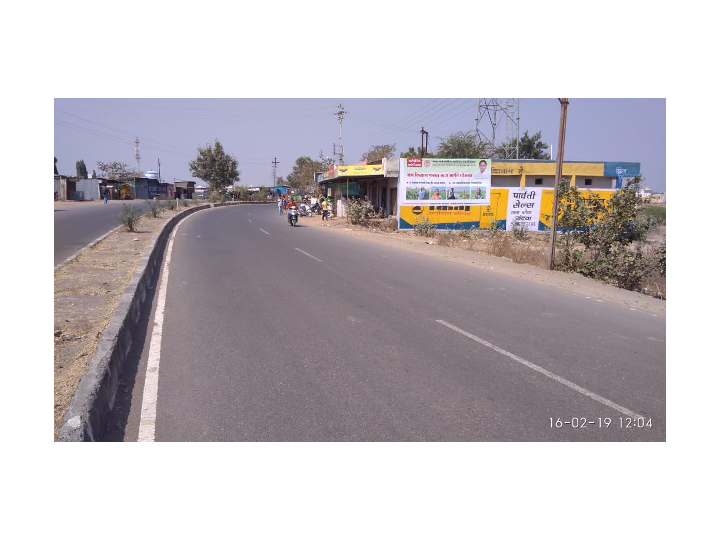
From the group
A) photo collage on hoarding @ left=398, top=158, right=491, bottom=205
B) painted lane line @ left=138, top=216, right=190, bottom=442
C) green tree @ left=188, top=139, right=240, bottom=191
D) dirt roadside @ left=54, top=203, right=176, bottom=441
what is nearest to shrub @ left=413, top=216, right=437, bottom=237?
photo collage on hoarding @ left=398, top=158, right=491, bottom=205

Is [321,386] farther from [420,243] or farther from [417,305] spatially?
[420,243]

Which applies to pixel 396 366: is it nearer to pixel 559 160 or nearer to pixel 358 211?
pixel 559 160

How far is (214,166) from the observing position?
Answer: 7844 cm

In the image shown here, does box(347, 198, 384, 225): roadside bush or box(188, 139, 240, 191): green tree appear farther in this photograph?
box(188, 139, 240, 191): green tree

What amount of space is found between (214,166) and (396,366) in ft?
256

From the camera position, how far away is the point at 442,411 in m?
4.33

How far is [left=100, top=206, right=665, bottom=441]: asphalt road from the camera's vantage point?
4.11m

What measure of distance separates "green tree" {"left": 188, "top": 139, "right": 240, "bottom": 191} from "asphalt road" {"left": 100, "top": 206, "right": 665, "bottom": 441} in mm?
72506

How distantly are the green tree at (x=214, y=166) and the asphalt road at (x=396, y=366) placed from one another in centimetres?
7251

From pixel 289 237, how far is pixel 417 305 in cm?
1307

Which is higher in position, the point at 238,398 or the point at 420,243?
the point at 420,243

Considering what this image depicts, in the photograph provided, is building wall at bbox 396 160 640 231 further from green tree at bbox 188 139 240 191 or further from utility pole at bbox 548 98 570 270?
green tree at bbox 188 139 240 191

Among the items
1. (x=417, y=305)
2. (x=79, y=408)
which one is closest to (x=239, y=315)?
(x=417, y=305)

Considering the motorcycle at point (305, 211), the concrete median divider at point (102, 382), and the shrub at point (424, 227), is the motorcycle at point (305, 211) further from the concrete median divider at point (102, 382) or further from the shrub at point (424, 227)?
the concrete median divider at point (102, 382)
